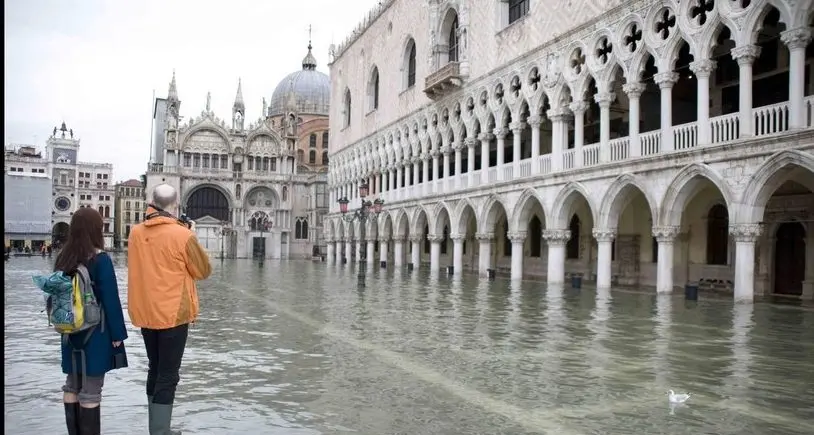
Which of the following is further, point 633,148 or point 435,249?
point 435,249

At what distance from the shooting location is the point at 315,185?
6975cm

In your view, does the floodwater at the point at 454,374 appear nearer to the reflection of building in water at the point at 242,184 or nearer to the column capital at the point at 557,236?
the column capital at the point at 557,236

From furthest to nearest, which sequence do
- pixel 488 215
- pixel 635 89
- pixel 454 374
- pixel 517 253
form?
pixel 488 215 → pixel 517 253 → pixel 635 89 → pixel 454 374

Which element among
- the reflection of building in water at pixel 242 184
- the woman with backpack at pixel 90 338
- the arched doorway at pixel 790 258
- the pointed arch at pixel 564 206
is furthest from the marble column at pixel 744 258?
the reflection of building in water at pixel 242 184

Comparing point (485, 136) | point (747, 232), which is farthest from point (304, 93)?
point (747, 232)

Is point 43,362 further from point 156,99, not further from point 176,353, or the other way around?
point 156,99

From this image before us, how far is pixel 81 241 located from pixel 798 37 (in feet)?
54.1

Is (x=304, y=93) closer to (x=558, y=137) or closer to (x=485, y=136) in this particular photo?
(x=485, y=136)

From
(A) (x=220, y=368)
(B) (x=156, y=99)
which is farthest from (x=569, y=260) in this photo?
(B) (x=156, y=99)

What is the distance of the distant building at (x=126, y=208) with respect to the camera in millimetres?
108500

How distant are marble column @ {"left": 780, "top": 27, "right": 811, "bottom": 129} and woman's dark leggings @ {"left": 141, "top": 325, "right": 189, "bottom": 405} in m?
15.7

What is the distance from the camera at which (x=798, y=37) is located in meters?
16.0

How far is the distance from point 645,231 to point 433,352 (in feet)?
61.5

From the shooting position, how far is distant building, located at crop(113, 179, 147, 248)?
108500 millimetres
